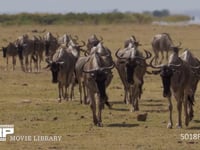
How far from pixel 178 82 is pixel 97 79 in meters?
1.84

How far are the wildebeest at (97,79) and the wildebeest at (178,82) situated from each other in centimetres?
121

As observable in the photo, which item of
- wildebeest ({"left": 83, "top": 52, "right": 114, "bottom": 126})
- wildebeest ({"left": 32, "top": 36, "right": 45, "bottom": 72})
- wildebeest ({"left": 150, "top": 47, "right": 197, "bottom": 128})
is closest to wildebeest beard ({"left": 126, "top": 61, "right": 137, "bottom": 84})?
wildebeest ({"left": 83, "top": 52, "right": 114, "bottom": 126})

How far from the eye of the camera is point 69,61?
944 inches

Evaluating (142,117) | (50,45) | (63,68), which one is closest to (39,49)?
(50,45)

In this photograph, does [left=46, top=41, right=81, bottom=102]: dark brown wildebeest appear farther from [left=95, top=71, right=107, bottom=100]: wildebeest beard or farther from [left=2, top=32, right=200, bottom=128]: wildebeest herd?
[left=95, top=71, right=107, bottom=100]: wildebeest beard

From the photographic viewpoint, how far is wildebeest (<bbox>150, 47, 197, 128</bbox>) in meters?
17.9

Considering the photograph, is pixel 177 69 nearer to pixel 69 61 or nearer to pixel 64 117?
pixel 64 117

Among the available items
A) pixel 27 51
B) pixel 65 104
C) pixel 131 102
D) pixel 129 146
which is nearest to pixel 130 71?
pixel 131 102

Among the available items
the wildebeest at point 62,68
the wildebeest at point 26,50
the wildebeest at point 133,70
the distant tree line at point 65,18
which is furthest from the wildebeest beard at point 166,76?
the distant tree line at point 65,18

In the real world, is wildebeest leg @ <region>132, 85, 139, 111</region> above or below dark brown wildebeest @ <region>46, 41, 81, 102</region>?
below

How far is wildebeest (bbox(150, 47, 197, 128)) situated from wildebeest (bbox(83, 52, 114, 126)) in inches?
47.6

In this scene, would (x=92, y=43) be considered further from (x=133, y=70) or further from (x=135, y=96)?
(x=133, y=70)

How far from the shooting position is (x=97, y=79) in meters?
18.3

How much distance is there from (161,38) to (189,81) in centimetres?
1977
